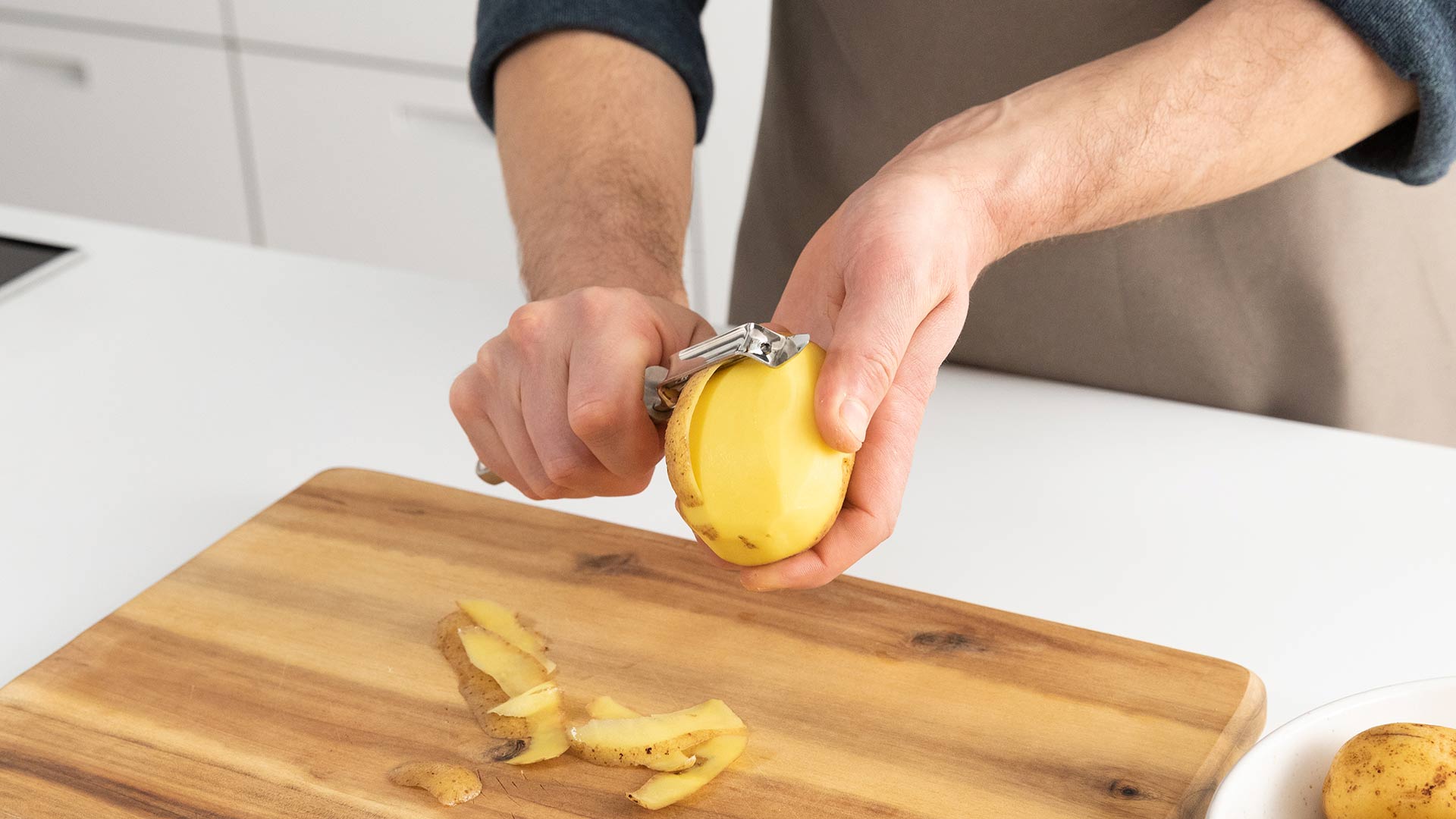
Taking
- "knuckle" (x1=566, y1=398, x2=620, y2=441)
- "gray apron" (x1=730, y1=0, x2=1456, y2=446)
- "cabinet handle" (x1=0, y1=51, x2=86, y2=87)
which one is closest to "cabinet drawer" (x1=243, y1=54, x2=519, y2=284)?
"cabinet handle" (x1=0, y1=51, x2=86, y2=87)

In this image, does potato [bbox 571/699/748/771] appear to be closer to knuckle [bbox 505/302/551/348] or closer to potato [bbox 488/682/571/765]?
potato [bbox 488/682/571/765]

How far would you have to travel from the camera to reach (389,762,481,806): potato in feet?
2.46

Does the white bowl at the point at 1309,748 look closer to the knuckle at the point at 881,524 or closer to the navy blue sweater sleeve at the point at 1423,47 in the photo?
the knuckle at the point at 881,524

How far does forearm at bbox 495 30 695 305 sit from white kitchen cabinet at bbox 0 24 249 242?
72.5 inches

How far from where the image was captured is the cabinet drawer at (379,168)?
267 cm

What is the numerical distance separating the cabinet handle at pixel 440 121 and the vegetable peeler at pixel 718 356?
1880mm

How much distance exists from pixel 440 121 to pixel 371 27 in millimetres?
218

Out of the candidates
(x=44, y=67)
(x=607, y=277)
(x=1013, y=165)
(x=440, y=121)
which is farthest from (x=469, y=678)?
(x=44, y=67)

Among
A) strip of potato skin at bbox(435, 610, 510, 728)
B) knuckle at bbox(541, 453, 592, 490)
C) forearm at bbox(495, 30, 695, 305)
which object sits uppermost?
forearm at bbox(495, 30, 695, 305)

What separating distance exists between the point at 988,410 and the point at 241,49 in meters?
2.16

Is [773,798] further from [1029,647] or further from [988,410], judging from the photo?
[988,410]

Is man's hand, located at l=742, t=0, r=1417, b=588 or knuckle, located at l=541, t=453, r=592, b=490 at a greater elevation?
man's hand, located at l=742, t=0, r=1417, b=588

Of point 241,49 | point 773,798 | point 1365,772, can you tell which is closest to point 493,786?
point 773,798

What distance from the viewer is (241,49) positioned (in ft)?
9.11
